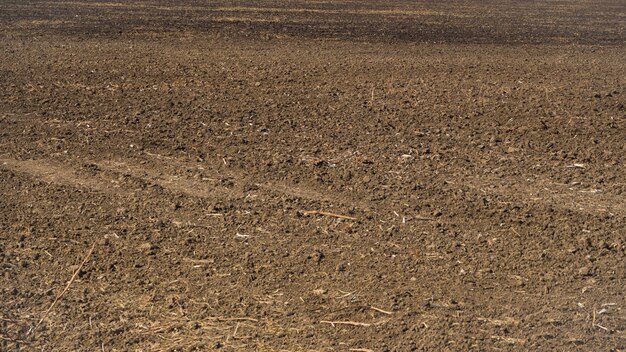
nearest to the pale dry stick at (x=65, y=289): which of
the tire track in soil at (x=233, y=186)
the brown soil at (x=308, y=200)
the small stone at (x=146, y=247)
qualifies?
the brown soil at (x=308, y=200)

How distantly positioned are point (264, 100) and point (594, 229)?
14.4ft

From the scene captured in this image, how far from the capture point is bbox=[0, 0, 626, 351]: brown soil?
15.9 ft

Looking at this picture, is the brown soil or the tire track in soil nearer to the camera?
the brown soil

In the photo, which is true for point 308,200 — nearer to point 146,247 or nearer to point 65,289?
point 146,247

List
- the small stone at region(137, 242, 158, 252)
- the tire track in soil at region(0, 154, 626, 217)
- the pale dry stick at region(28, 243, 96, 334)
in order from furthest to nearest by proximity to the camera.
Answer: the tire track in soil at region(0, 154, 626, 217)
the small stone at region(137, 242, 158, 252)
the pale dry stick at region(28, 243, 96, 334)

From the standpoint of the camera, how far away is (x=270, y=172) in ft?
23.4

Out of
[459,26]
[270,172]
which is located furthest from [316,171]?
[459,26]

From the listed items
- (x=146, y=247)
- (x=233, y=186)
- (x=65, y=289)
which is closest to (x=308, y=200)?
(x=233, y=186)

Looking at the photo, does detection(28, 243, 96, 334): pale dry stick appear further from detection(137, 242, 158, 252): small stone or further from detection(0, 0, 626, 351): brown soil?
detection(137, 242, 158, 252): small stone

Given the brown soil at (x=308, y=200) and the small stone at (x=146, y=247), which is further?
the small stone at (x=146, y=247)

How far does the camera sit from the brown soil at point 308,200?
4.83 meters

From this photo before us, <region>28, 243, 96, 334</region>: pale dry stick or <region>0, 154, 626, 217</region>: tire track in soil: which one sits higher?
<region>0, 154, 626, 217</region>: tire track in soil

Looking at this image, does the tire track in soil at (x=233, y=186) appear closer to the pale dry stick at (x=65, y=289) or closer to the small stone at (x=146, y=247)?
the small stone at (x=146, y=247)

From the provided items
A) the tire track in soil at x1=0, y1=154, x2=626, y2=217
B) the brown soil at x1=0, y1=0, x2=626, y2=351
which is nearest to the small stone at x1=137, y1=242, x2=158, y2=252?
the brown soil at x1=0, y1=0, x2=626, y2=351
